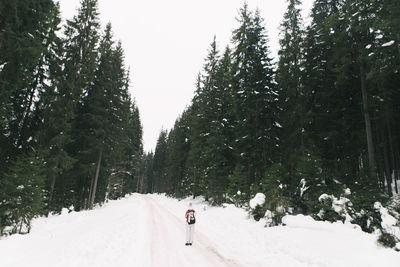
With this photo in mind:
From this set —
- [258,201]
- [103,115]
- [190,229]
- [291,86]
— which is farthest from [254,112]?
[103,115]

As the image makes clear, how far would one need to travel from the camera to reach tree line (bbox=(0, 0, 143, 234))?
11.1m

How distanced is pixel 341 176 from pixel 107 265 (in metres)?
13.0

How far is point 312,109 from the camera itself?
66.8ft

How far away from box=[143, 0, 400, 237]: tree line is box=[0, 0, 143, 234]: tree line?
12159mm

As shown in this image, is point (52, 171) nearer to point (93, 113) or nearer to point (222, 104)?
point (93, 113)

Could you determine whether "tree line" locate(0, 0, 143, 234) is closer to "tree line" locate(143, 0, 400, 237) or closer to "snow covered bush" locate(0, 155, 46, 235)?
"snow covered bush" locate(0, 155, 46, 235)

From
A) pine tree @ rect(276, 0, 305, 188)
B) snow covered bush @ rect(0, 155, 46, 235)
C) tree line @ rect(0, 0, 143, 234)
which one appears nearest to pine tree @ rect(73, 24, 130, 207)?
tree line @ rect(0, 0, 143, 234)

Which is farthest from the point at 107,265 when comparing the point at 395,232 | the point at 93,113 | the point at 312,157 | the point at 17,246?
the point at 93,113

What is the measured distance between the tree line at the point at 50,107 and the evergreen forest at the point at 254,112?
0.09 metres

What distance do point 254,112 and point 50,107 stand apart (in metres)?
16.3

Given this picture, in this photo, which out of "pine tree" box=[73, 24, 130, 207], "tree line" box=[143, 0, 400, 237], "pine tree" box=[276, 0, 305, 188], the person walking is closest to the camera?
the person walking

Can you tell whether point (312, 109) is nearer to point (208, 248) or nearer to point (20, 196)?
point (208, 248)

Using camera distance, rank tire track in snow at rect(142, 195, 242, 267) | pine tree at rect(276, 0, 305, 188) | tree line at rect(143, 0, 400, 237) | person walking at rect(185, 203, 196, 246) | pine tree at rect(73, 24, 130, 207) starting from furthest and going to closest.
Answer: pine tree at rect(73, 24, 130, 207) → pine tree at rect(276, 0, 305, 188) → tree line at rect(143, 0, 400, 237) → person walking at rect(185, 203, 196, 246) → tire track in snow at rect(142, 195, 242, 267)

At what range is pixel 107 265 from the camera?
6574 millimetres
